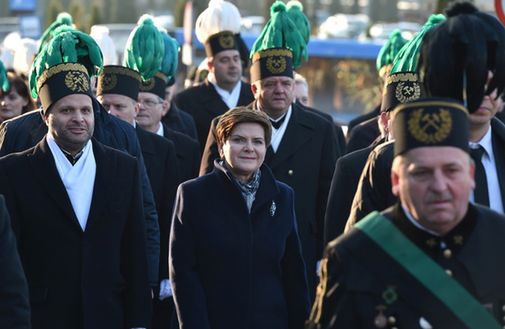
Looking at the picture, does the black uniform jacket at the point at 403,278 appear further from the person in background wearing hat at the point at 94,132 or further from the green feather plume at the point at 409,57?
the person in background wearing hat at the point at 94,132

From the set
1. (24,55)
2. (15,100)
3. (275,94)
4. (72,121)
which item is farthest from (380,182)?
(24,55)

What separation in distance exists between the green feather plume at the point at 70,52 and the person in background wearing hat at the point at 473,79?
2630 millimetres

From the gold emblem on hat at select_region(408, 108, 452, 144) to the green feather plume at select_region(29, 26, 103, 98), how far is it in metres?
3.65

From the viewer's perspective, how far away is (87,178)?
27.7 feet

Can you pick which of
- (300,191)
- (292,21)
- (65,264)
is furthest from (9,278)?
(292,21)

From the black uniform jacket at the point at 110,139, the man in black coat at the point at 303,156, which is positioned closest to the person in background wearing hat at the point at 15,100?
the man in black coat at the point at 303,156

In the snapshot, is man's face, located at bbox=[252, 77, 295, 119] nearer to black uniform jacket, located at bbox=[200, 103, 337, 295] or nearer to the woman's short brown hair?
black uniform jacket, located at bbox=[200, 103, 337, 295]

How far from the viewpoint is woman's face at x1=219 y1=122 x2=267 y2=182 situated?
339 inches

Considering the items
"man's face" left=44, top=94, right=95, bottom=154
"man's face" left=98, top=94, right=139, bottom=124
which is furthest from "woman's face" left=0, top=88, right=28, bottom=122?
"man's face" left=44, top=94, right=95, bottom=154

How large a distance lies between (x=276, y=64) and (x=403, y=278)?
6059mm

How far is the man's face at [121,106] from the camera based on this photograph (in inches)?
430

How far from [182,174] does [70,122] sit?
3.20m

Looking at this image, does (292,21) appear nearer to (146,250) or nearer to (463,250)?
(146,250)

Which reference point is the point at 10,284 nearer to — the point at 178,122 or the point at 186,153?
the point at 186,153
